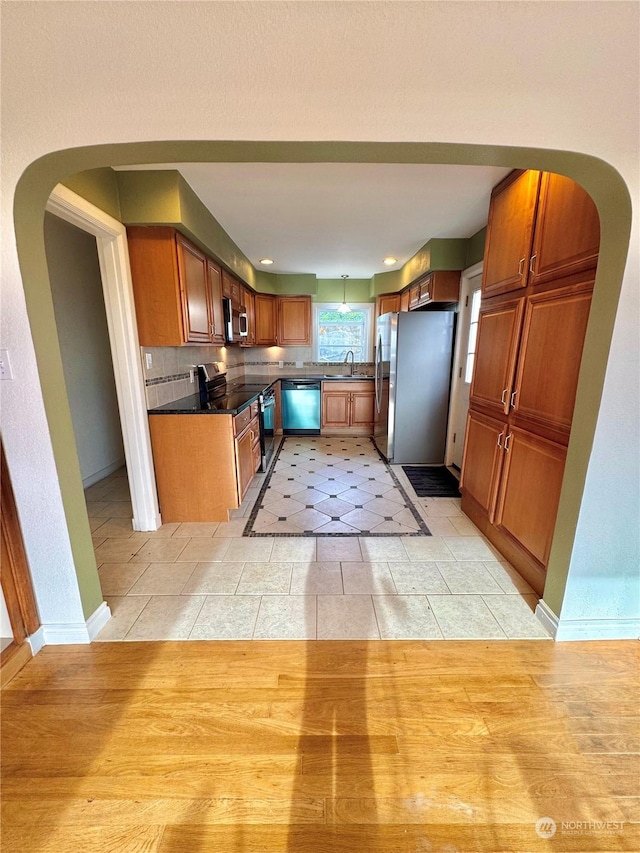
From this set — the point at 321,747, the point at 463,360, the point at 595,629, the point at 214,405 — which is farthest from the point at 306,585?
the point at 463,360

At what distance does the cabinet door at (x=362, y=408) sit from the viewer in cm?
514

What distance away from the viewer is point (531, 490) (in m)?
1.87

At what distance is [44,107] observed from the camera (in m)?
1.14

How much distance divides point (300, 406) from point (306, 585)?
346cm

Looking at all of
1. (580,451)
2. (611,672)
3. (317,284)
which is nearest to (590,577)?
(611,672)

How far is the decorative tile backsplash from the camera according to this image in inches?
100

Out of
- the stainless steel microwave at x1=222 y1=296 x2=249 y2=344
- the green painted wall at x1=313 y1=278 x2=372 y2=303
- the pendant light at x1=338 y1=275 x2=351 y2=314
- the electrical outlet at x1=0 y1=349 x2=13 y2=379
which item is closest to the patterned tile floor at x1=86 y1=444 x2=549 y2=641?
the electrical outlet at x1=0 y1=349 x2=13 y2=379

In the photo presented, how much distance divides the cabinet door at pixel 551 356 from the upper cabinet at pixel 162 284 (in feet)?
7.16

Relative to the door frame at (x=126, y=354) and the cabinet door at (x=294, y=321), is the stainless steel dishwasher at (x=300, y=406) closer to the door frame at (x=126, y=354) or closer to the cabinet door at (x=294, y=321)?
→ the cabinet door at (x=294, y=321)

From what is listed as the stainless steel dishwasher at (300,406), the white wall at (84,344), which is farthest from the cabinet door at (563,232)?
the white wall at (84,344)

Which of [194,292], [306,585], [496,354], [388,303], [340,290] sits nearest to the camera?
[306,585]

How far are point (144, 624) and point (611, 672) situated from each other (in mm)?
2140

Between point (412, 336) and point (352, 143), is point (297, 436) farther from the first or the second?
point (352, 143)

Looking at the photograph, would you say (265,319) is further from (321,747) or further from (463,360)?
(321,747)
